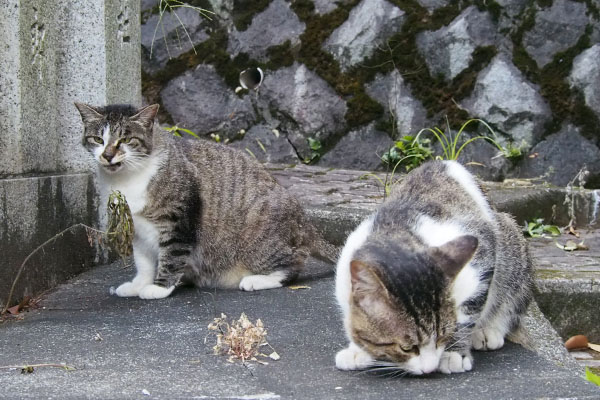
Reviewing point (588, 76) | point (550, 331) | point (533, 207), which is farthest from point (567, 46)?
point (550, 331)

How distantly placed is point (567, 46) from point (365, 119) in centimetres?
166

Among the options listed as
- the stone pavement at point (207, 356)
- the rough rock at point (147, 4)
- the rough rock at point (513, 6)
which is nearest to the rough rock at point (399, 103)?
the rough rock at point (513, 6)

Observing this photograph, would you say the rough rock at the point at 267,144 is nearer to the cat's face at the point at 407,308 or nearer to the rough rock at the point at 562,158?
the rough rock at the point at 562,158

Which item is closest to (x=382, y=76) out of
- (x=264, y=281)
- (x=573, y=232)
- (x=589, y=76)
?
(x=589, y=76)

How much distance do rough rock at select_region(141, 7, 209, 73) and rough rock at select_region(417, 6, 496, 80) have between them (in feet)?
6.08

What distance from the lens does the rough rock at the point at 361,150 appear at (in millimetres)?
6211

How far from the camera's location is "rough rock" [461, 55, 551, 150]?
5.92 meters

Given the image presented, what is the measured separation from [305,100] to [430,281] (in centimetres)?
393

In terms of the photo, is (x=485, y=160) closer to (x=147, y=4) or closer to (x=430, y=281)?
Answer: (x=147, y=4)

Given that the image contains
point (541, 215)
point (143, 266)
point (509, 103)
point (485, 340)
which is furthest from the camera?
point (509, 103)

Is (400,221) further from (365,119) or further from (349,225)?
(365,119)

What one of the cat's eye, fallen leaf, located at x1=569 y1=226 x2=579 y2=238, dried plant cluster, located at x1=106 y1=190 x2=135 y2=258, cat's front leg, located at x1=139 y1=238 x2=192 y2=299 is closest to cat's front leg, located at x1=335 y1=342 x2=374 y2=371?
the cat's eye

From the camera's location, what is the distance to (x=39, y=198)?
3.71 metres

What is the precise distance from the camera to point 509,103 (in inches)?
235
